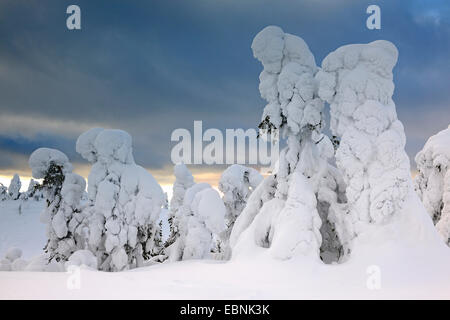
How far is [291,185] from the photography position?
13727 mm

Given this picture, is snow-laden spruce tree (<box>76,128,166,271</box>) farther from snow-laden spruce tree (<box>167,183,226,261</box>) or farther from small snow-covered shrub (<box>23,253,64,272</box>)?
small snow-covered shrub (<box>23,253,64,272</box>)

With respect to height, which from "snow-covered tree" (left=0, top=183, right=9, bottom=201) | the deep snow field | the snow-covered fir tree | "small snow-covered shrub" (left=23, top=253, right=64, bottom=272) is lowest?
"small snow-covered shrub" (left=23, top=253, right=64, bottom=272)

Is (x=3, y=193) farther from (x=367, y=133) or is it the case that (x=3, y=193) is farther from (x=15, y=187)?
(x=367, y=133)

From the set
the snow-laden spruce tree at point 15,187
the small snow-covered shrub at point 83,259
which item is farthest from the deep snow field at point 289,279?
the snow-laden spruce tree at point 15,187

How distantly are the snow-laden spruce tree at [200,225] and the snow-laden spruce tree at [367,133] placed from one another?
5.92 m

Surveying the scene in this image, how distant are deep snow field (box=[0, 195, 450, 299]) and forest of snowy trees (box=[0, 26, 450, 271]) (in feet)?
1.47

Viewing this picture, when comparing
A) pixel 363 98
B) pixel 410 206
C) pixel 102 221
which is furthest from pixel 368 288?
pixel 102 221

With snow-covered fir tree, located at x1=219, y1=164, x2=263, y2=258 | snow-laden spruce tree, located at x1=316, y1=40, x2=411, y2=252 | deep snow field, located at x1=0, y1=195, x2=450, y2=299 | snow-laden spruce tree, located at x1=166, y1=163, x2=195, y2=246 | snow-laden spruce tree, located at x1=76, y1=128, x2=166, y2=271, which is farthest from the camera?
snow-laden spruce tree, located at x1=166, y1=163, x2=195, y2=246

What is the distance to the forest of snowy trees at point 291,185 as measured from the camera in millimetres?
12406

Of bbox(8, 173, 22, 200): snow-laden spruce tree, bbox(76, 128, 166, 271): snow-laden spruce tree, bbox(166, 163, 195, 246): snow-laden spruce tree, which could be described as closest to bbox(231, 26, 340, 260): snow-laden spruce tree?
bbox(76, 128, 166, 271): snow-laden spruce tree

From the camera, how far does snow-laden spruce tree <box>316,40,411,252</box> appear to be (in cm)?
1219
